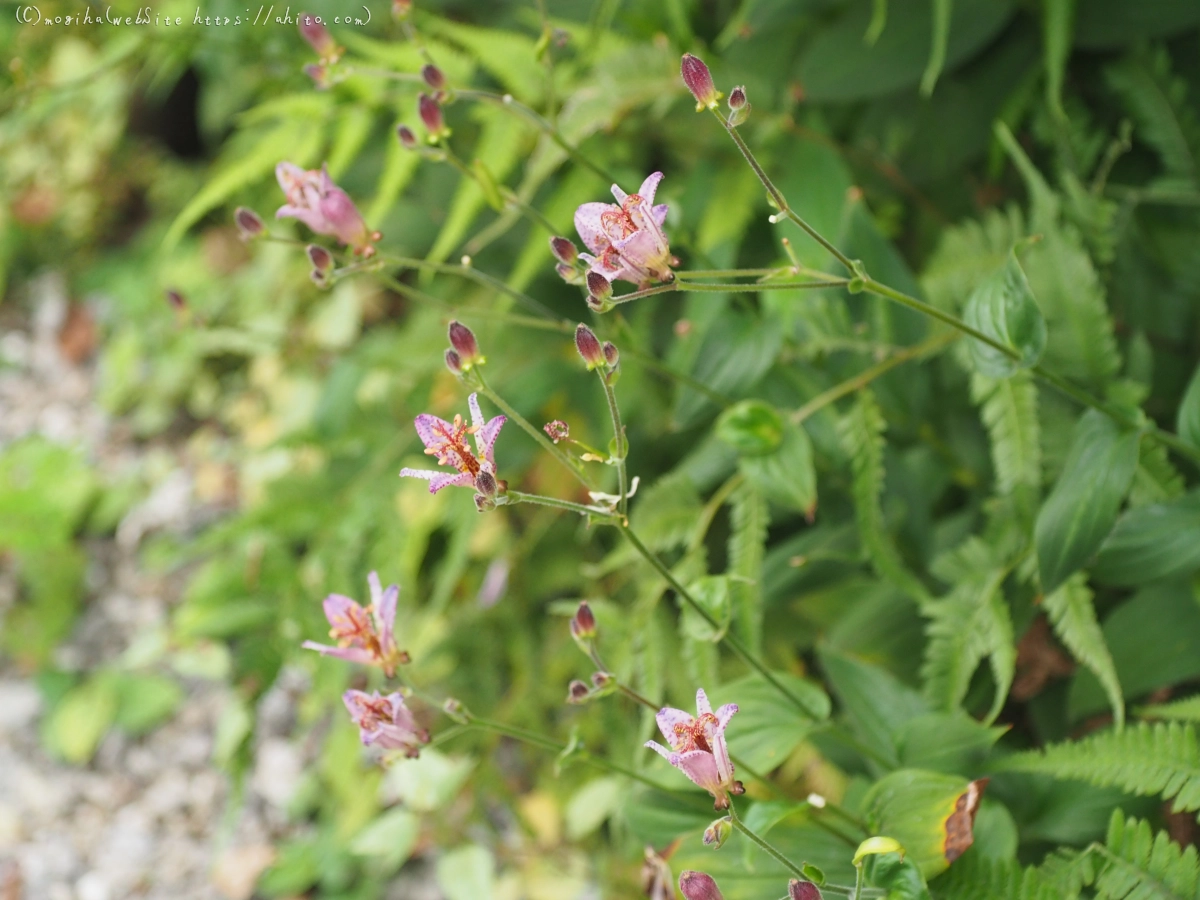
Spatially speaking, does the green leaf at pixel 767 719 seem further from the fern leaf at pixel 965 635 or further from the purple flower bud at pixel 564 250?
the purple flower bud at pixel 564 250

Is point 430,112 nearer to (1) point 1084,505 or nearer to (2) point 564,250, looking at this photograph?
(2) point 564,250

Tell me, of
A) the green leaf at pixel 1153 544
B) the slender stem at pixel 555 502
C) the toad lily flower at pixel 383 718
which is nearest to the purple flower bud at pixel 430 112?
the slender stem at pixel 555 502

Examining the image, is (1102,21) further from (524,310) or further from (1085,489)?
(524,310)

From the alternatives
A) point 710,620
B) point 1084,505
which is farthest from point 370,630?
point 1084,505

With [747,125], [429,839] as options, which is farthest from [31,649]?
[747,125]

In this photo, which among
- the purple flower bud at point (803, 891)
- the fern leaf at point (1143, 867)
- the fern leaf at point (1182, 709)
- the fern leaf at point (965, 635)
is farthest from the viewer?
the fern leaf at point (965, 635)
